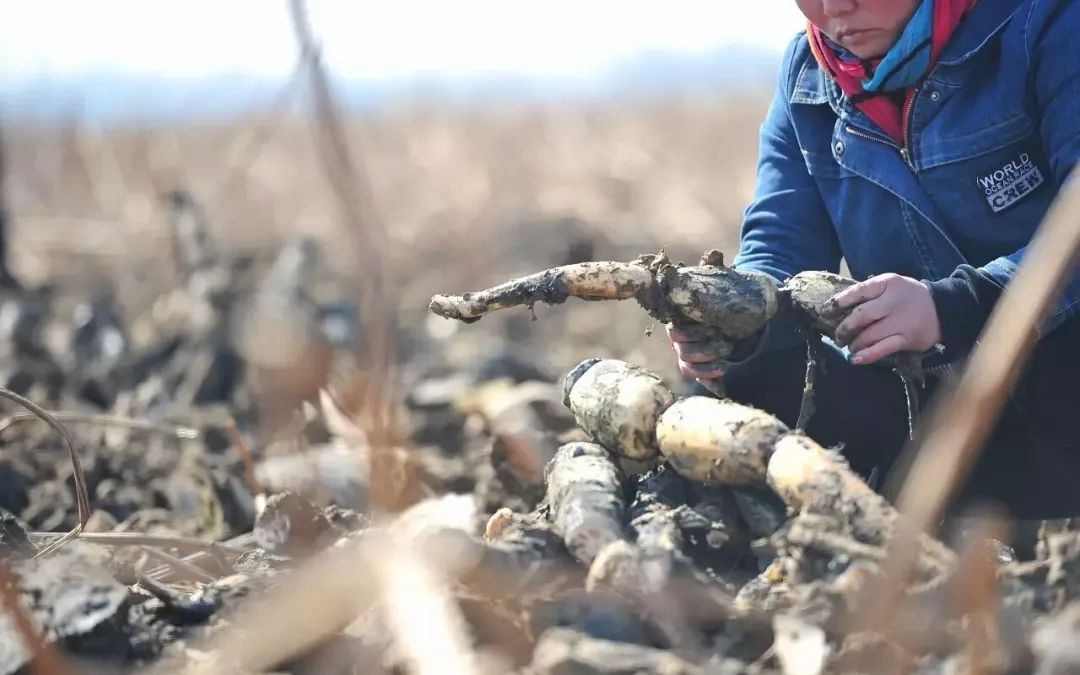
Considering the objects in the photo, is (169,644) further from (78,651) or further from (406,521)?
(406,521)

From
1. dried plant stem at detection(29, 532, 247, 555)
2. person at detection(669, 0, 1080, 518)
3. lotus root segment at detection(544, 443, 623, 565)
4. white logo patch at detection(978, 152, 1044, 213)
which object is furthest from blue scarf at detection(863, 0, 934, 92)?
dried plant stem at detection(29, 532, 247, 555)

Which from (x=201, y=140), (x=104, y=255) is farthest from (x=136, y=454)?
(x=201, y=140)

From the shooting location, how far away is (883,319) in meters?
1.87

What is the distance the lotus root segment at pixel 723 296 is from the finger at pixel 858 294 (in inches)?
4.4

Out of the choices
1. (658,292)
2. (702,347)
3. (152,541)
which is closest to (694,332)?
(702,347)

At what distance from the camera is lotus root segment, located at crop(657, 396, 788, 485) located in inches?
69.4

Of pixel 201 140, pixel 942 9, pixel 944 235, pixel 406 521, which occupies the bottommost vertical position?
pixel 201 140

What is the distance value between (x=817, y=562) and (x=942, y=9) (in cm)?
97

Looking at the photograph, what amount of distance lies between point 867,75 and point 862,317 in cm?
52

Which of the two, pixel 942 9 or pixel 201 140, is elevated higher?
pixel 942 9

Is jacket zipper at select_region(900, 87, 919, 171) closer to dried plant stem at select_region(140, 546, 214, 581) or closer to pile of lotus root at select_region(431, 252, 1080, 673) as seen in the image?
pile of lotus root at select_region(431, 252, 1080, 673)

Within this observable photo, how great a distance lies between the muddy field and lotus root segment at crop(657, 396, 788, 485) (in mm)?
13

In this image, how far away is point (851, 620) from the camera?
147 centimetres

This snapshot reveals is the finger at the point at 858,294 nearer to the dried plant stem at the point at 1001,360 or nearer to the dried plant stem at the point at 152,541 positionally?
the dried plant stem at the point at 1001,360
